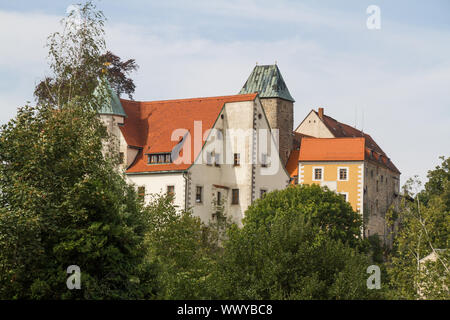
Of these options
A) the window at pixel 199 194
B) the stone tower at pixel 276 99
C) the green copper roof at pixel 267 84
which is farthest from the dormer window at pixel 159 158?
the green copper roof at pixel 267 84

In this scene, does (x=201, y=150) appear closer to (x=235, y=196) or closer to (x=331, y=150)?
(x=235, y=196)

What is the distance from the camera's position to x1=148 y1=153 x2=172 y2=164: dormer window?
68.0 m

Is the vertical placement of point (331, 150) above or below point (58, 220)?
Result: above

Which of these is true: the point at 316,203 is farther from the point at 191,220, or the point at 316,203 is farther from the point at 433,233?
the point at 433,233

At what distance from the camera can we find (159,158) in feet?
225

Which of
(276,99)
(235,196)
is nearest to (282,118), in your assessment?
(276,99)

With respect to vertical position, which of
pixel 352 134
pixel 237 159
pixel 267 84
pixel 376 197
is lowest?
pixel 376 197

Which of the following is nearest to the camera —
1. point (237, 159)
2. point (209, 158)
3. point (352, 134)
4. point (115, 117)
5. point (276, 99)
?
point (209, 158)

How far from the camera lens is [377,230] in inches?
3563

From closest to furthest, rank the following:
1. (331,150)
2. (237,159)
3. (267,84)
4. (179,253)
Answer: (179,253)
(237,159)
(267,84)
(331,150)

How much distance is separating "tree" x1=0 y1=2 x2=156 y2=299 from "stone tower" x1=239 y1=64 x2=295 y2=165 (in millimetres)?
54435

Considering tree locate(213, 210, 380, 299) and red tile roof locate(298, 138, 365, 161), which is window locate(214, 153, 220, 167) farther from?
tree locate(213, 210, 380, 299)

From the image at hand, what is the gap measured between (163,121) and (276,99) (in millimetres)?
15414
